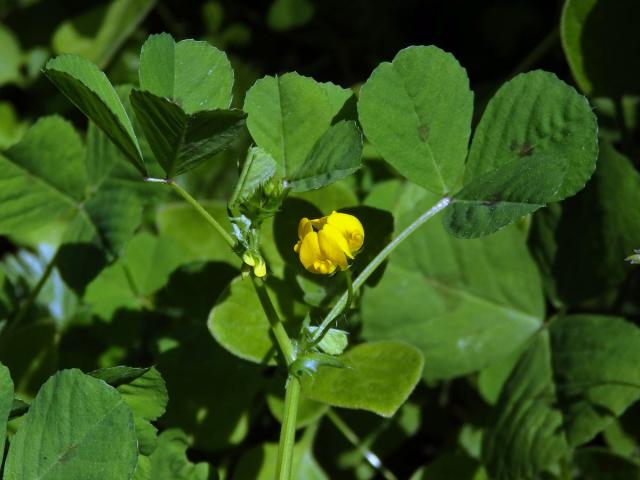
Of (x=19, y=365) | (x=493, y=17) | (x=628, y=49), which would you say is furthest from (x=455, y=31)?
(x=19, y=365)

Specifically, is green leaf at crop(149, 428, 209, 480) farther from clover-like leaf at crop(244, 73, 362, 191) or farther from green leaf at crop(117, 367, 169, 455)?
clover-like leaf at crop(244, 73, 362, 191)

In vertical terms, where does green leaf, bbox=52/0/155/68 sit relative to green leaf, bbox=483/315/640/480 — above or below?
above

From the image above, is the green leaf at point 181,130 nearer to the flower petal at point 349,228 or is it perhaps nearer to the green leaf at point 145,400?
the flower petal at point 349,228

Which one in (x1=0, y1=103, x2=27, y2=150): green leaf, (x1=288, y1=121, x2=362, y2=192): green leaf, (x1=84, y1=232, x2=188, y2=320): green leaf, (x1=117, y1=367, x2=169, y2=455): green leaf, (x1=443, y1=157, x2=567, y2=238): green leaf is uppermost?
(x1=288, y1=121, x2=362, y2=192): green leaf

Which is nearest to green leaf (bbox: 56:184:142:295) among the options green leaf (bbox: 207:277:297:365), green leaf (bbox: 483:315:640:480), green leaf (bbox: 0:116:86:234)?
green leaf (bbox: 0:116:86:234)

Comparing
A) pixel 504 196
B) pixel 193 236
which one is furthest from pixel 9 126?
pixel 504 196

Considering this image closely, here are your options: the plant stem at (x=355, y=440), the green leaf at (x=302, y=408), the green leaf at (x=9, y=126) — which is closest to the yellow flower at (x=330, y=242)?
the green leaf at (x=302, y=408)

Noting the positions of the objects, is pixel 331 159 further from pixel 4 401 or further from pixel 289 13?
pixel 289 13

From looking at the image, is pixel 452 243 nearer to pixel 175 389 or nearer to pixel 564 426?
pixel 564 426
